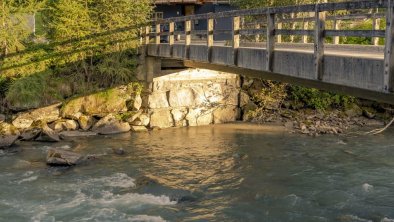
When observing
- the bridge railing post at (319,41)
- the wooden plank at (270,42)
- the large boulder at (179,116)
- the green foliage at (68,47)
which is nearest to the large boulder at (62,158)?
the green foliage at (68,47)

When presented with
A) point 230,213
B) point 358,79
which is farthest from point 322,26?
point 230,213

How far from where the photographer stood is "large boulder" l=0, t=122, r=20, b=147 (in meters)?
22.5

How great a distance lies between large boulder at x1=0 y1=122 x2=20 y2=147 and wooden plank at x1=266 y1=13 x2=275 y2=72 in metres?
14.9

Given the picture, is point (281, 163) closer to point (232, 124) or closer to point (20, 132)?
point (232, 124)

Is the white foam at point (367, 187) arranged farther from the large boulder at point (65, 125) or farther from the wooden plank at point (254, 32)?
the large boulder at point (65, 125)

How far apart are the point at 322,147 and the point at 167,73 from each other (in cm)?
1086

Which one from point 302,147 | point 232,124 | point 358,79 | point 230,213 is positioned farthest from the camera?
point 232,124

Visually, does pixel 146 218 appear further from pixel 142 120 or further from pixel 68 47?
pixel 68 47

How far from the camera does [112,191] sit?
53.0ft

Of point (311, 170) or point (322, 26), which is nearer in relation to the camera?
point (322, 26)

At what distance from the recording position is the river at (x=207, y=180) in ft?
46.7

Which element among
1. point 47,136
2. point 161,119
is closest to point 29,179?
point 47,136

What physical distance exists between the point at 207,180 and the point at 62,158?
6447mm

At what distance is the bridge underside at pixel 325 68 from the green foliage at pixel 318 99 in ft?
46.5
